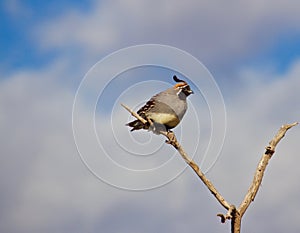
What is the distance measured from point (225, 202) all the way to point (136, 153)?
2.52 meters

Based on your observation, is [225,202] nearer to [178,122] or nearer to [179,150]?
[179,150]

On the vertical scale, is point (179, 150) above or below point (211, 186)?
above

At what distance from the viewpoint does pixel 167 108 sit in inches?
666

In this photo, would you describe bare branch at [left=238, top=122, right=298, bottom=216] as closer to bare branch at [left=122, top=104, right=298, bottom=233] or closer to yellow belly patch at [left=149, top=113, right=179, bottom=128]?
bare branch at [left=122, top=104, right=298, bottom=233]

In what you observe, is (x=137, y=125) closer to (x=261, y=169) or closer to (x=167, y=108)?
(x=167, y=108)

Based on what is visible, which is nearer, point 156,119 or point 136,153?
point 136,153

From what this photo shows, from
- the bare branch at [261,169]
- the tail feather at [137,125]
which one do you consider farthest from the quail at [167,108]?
the bare branch at [261,169]

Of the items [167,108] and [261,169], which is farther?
[167,108]

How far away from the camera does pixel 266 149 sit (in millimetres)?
14469

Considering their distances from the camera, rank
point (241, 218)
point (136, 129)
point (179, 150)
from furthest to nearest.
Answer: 1. point (136, 129)
2. point (179, 150)
3. point (241, 218)

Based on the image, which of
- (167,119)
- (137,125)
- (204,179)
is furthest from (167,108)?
(204,179)

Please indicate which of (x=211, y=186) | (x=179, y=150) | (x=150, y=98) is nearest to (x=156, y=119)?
(x=150, y=98)

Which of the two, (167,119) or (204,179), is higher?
(167,119)

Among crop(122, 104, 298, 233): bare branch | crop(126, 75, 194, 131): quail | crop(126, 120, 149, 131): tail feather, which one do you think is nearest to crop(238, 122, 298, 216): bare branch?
crop(122, 104, 298, 233): bare branch
